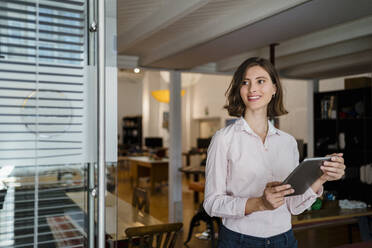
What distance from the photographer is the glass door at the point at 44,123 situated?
152 centimetres

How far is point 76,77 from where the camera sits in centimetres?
164

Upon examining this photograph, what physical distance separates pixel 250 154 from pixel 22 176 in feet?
3.26

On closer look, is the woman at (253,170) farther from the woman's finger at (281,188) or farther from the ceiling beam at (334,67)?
the ceiling beam at (334,67)

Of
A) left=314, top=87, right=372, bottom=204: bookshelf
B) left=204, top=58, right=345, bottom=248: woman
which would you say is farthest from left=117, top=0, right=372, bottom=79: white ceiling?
left=204, top=58, right=345, bottom=248: woman

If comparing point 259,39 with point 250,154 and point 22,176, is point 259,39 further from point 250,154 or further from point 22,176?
point 22,176

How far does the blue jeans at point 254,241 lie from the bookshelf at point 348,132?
16.5 feet

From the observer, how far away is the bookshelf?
6184 mm

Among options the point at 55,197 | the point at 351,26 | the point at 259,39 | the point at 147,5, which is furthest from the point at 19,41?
the point at 351,26

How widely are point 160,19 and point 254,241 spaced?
305 cm

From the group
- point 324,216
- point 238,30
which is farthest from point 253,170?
point 324,216

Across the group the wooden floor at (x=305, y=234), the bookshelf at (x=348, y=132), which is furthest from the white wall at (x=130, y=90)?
the bookshelf at (x=348, y=132)

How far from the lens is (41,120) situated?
1583mm

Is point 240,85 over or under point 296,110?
under

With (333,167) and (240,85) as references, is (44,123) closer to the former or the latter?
Result: (240,85)
